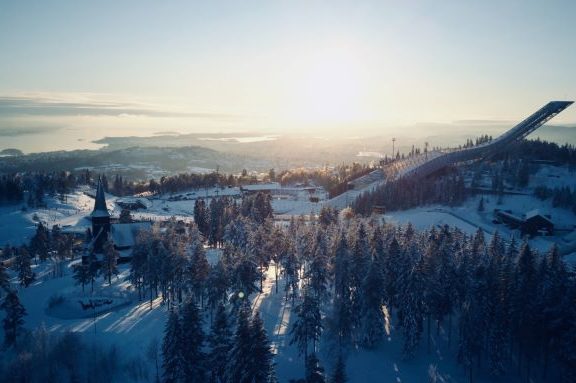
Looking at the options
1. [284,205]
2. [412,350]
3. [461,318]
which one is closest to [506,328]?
[461,318]

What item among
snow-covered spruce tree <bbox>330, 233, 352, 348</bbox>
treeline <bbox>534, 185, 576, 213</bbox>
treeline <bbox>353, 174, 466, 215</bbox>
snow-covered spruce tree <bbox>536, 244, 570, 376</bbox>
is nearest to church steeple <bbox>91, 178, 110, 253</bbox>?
snow-covered spruce tree <bbox>330, 233, 352, 348</bbox>

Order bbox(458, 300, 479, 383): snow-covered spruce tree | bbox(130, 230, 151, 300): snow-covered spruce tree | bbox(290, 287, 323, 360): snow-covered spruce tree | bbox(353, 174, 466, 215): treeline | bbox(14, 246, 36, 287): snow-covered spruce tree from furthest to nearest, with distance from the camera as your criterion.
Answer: bbox(353, 174, 466, 215): treeline < bbox(14, 246, 36, 287): snow-covered spruce tree < bbox(130, 230, 151, 300): snow-covered spruce tree < bbox(458, 300, 479, 383): snow-covered spruce tree < bbox(290, 287, 323, 360): snow-covered spruce tree

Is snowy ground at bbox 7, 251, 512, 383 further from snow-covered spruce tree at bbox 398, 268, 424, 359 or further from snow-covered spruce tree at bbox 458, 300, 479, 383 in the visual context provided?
snow-covered spruce tree at bbox 398, 268, 424, 359

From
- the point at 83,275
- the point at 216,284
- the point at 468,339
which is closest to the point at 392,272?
the point at 468,339

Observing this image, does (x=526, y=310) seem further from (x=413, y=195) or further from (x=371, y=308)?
(x=413, y=195)

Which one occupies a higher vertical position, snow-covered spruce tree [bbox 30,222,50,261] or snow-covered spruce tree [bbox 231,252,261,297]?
snow-covered spruce tree [bbox 231,252,261,297]

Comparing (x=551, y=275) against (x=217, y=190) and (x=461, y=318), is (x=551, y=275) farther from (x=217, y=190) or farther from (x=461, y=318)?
(x=217, y=190)

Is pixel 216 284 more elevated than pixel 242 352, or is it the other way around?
pixel 242 352
